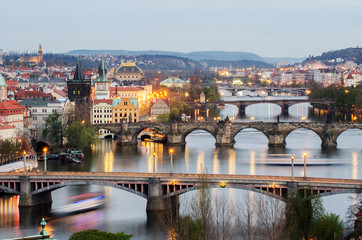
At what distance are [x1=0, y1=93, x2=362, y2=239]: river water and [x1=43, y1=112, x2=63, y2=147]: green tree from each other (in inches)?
82.6

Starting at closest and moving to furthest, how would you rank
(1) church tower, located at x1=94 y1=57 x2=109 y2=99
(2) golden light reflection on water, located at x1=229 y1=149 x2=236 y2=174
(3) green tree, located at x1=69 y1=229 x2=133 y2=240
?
1. (3) green tree, located at x1=69 y1=229 x2=133 y2=240
2. (2) golden light reflection on water, located at x1=229 y1=149 x2=236 y2=174
3. (1) church tower, located at x1=94 y1=57 x2=109 y2=99

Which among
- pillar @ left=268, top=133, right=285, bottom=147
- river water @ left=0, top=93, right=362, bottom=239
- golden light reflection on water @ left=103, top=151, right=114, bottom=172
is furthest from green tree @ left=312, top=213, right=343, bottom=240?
pillar @ left=268, top=133, right=285, bottom=147

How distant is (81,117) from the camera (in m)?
55.8

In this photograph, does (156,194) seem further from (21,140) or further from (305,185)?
(21,140)

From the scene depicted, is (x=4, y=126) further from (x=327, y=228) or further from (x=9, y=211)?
(x=327, y=228)

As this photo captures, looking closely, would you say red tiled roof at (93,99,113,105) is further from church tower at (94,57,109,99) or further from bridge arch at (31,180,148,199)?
bridge arch at (31,180,148,199)

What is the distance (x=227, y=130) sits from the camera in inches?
2106

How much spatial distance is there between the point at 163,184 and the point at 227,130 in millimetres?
23355

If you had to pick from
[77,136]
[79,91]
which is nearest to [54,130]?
[77,136]

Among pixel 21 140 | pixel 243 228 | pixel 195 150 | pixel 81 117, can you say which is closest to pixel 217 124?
pixel 195 150

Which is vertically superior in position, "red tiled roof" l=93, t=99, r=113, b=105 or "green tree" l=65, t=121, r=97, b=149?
"red tiled roof" l=93, t=99, r=113, b=105

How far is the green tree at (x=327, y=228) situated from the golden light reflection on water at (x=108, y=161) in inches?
698

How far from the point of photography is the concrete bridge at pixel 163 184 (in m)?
28.8

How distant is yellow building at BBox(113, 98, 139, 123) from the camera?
63.1 m
